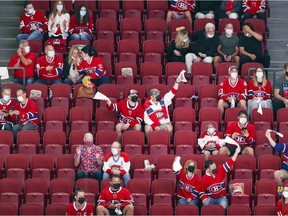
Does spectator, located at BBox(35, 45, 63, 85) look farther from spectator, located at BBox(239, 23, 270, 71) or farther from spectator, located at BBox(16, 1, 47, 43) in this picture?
spectator, located at BBox(239, 23, 270, 71)

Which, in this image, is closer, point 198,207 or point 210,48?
point 198,207

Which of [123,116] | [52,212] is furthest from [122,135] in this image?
[52,212]

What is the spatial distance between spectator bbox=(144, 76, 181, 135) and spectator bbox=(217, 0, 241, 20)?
284cm

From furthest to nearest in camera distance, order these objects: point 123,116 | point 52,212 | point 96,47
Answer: point 96,47, point 123,116, point 52,212

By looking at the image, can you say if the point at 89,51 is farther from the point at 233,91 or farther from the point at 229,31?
the point at 233,91

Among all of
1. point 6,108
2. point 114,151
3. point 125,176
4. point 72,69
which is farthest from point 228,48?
point 6,108

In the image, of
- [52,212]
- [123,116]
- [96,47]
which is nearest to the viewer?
[52,212]

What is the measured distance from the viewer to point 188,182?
22.5 m

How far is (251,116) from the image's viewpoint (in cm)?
2408

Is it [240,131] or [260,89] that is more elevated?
[260,89]

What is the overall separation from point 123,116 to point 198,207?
2.28 meters

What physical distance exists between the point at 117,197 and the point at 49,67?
138 inches

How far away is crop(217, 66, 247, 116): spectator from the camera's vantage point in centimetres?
2420

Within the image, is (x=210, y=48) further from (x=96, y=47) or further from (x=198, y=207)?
(x=198, y=207)
